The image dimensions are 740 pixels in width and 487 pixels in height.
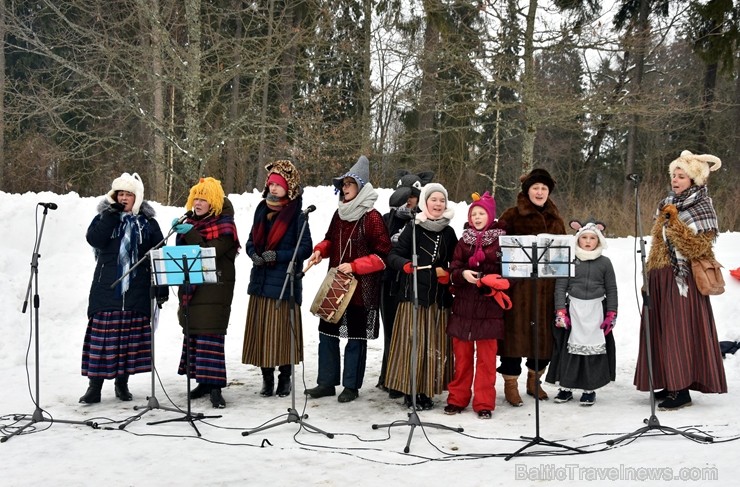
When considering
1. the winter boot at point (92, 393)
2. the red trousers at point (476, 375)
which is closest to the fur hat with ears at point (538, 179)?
the red trousers at point (476, 375)

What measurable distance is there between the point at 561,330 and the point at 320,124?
466 inches

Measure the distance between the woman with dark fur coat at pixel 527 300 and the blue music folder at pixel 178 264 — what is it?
2521mm

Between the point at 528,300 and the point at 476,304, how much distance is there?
0.57 m

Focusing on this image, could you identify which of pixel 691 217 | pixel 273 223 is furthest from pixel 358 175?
pixel 691 217

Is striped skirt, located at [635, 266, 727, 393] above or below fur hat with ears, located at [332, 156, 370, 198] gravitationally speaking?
below

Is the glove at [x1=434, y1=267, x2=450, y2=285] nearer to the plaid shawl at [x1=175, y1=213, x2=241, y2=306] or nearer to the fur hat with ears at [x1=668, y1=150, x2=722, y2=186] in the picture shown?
the plaid shawl at [x1=175, y1=213, x2=241, y2=306]

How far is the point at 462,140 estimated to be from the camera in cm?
2138

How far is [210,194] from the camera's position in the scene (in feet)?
20.7

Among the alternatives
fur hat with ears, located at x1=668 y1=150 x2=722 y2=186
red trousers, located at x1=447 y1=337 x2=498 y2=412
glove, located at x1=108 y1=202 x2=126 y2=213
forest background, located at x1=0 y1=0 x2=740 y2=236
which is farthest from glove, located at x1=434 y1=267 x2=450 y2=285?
forest background, located at x1=0 y1=0 x2=740 y2=236

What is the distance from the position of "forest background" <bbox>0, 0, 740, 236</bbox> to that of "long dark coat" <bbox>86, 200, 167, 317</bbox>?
8079 millimetres

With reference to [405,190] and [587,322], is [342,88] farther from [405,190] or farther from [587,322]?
[587,322]

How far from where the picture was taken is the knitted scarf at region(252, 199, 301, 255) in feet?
21.1

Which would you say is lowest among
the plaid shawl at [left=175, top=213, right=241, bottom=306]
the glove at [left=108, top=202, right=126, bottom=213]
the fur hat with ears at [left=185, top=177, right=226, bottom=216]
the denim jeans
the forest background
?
the denim jeans

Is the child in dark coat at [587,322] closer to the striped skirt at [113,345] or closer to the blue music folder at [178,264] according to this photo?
the blue music folder at [178,264]
